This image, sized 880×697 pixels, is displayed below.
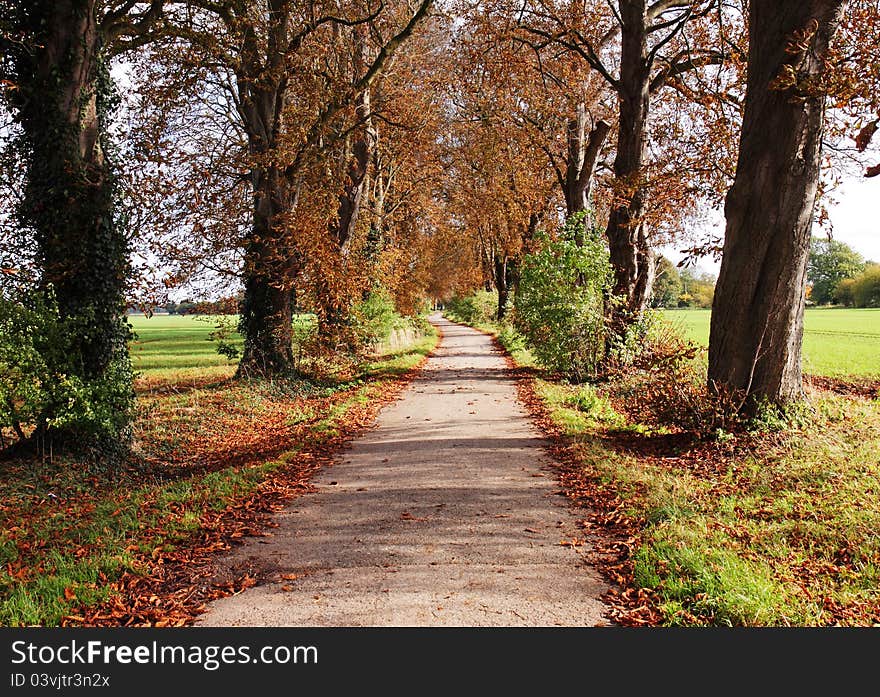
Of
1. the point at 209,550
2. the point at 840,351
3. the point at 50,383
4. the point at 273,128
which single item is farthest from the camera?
the point at 840,351

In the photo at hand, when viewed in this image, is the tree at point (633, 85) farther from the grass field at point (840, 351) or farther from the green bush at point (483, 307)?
the green bush at point (483, 307)

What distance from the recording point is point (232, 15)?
474 inches

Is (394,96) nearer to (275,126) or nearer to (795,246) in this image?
(275,126)

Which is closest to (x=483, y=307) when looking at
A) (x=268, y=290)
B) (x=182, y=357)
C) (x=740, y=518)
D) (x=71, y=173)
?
(x=182, y=357)

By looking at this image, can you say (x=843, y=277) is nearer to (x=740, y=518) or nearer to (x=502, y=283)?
(x=502, y=283)

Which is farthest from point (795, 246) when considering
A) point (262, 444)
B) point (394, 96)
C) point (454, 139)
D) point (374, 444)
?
point (454, 139)

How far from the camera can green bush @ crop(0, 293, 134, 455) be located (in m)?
6.83

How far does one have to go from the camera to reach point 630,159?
12750mm

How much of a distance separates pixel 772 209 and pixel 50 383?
28.8 feet

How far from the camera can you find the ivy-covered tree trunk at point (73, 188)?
7.68 metres

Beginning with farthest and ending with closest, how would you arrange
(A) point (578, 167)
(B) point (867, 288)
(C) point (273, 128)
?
(B) point (867, 288) → (A) point (578, 167) → (C) point (273, 128)

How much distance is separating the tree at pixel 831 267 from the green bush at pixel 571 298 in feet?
286

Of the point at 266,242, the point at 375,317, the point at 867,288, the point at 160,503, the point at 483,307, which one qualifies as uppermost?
the point at 867,288

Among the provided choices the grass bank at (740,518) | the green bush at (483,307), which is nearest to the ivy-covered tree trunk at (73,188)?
the grass bank at (740,518)
